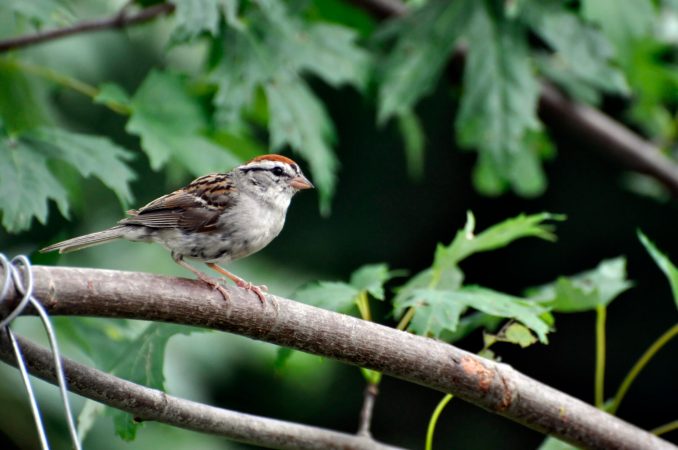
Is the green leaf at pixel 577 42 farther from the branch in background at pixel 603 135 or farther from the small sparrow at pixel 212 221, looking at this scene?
the small sparrow at pixel 212 221

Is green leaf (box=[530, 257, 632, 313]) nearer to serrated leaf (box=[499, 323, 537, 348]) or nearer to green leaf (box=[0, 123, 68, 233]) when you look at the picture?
serrated leaf (box=[499, 323, 537, 348])

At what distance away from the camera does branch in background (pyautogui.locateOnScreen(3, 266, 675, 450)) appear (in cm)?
234

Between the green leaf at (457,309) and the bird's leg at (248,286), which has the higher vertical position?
the bird's leg at (248,286)

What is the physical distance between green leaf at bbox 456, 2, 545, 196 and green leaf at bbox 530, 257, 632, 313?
2.02ft

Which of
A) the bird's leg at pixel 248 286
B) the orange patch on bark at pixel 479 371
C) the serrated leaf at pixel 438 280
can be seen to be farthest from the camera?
the serrated leaf at pixel 438 280

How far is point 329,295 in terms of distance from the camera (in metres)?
3.14

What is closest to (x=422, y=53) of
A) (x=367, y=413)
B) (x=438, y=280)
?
(x=438, y=280)

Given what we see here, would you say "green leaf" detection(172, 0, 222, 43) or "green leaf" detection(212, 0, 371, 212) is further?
"green leaf" detection(212, 0, 371, 212)

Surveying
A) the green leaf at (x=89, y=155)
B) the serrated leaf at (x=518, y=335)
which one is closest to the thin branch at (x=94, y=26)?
the green leaf at (x=89, y=155)

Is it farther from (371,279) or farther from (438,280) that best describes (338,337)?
(438,280)

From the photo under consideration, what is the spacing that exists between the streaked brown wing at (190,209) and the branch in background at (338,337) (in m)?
0.65

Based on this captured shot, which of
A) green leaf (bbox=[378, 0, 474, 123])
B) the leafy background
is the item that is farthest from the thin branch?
green leaf (bbox=[378, 0, 474, 123])

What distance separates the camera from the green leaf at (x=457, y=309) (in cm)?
298

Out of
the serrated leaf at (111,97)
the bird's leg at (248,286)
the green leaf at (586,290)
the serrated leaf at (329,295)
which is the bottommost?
the green leaf at (586,290)
